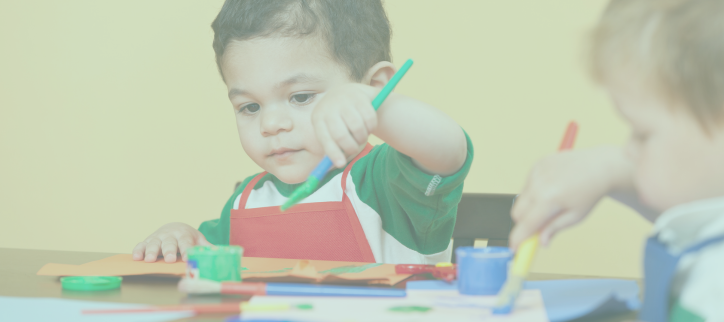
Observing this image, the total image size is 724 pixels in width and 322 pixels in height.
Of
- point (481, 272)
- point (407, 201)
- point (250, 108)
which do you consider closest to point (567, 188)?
point (481, 272)

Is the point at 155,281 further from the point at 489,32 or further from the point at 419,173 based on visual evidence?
the point at 489,32

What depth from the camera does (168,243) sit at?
73cm

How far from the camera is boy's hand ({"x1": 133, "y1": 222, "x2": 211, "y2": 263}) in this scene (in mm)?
705

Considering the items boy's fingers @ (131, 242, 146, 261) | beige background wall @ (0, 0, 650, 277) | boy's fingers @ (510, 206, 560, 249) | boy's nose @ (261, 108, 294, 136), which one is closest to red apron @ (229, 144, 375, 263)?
boy's nose @ (261, 108, 294, 136)

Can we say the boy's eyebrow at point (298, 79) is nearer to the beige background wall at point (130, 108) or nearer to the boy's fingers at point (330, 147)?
the boy's fingers at point (330, 147)

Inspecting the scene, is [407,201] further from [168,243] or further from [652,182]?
[652,182]

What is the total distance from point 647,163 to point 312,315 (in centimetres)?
23

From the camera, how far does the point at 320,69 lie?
0.88 meters

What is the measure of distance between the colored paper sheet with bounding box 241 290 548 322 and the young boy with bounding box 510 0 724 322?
3.3 inches

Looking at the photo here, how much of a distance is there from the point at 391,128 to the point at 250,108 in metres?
0.40

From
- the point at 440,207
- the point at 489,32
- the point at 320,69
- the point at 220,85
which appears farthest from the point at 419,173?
the point at 220,85

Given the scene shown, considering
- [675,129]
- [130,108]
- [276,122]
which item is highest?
[130,108]

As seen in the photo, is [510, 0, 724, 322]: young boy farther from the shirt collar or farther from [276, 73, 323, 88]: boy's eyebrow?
[276, 73, 323, 88]: boy's eyebrow

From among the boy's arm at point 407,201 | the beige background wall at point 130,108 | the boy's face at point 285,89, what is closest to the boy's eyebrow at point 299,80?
the boy's face at point 285,89
